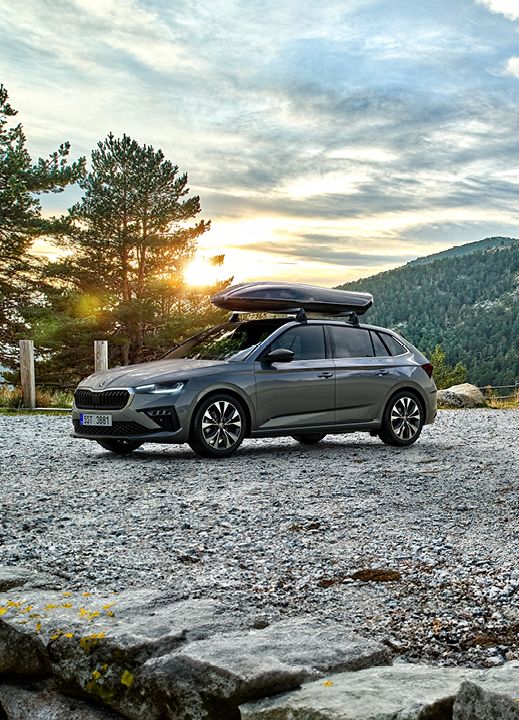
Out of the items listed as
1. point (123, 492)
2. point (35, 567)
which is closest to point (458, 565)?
point (35, 567)

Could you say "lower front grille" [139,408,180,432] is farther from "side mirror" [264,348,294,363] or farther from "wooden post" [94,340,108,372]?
"wooden post" [94,340,108,372]

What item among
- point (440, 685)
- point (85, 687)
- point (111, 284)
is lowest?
point (85, 687)

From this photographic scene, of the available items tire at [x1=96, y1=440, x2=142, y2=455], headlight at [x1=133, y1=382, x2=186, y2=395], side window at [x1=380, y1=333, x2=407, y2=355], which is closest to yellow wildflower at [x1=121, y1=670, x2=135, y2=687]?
headlight at [x1=133, y1=382, x2=186, y2=395]

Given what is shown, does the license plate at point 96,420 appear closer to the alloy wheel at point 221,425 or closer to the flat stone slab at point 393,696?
the alloy wheel at point 221,425

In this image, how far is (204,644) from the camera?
3432 millimetres

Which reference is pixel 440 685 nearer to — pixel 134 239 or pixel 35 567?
pixel 35 567

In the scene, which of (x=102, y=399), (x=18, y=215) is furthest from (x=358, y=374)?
(x=18, y=215)

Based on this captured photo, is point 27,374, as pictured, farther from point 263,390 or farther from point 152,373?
point 263,390

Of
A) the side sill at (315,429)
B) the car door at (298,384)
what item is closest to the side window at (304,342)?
the car door at (298,384)

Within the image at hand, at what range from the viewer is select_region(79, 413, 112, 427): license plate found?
9883mm

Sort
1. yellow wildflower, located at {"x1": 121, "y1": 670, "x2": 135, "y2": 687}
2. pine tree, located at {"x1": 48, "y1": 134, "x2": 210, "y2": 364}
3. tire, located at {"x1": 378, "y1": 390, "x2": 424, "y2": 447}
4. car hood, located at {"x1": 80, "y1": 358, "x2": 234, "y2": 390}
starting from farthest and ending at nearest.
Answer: pine tree, located at {"x1": 48, "y1": 134, "x2": 210, "y2": 364}
tire, located at {"x1": 378, "y1": 390, "x2": 424, "y2": 447}
car hood, located at {"x1": 80, "y1": 358, "x2": 234, "y2": 390}
yellow wildflower, located at {"x1": 121, "y1": 670, "x2": 135, "y2": 687}

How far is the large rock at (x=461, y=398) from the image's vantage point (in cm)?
2281

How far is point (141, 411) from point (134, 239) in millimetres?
30619

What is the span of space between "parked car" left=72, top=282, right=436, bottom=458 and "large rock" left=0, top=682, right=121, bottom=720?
19.0ft
